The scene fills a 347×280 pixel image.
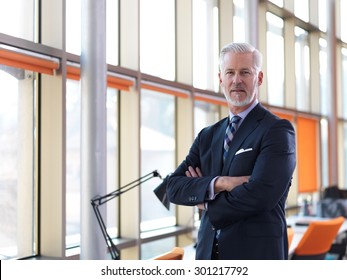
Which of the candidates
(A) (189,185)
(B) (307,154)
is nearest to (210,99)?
(B) (307,154)

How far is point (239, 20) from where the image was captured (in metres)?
6.87

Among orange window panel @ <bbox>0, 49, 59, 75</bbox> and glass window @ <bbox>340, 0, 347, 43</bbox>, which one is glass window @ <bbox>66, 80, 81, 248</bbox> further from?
glass window @ <bbox>340, 0, 347, 43</bbox>

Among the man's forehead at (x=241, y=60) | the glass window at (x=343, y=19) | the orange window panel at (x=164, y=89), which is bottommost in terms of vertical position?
the man's forehead at (x=241, y=60)

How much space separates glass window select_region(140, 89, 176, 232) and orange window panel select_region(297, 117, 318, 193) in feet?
10.8

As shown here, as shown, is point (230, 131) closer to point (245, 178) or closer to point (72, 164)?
point (245, 178)

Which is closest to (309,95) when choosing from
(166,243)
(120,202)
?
(166,243)

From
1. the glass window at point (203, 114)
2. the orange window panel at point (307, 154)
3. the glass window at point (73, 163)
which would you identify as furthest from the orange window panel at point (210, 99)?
the orange window panel at point (307, 154)

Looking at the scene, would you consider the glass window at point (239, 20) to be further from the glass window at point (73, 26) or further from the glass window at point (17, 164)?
the glass window at point (17, 164)

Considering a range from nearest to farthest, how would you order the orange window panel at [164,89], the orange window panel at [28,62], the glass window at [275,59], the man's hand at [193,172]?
the man's hand at [193,172] → the orange window panel at [28,62] → the orange window panel at [164,89] → the glass window at [275,59]

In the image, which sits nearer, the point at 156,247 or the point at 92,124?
the point at 92,124

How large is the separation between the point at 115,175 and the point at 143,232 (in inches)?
26.1

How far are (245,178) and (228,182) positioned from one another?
6 centimetres

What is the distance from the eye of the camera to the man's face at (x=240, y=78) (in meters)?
1.91

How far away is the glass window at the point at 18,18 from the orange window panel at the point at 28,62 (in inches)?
11.8
